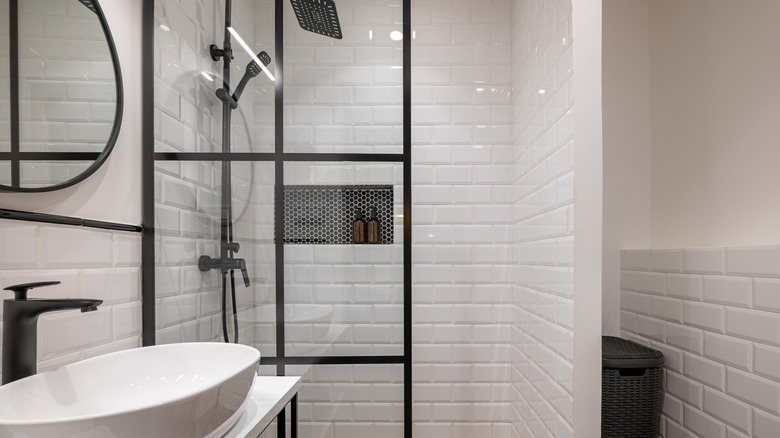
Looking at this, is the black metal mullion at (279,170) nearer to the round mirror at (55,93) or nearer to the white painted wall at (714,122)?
the round mirror at (55,93)

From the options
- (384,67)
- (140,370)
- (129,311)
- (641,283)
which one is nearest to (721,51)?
(641,283)

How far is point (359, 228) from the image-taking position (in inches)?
57.2

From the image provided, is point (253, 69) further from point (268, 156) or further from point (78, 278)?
point (78, 278)

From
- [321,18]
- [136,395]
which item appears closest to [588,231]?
[321,18]

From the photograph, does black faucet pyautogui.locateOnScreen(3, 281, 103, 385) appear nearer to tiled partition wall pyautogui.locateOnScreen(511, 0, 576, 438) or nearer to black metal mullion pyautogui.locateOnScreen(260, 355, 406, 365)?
black metal mullion pyautogui.locateOnScreen(260, 355, 406, 365)

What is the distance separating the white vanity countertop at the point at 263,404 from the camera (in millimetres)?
892

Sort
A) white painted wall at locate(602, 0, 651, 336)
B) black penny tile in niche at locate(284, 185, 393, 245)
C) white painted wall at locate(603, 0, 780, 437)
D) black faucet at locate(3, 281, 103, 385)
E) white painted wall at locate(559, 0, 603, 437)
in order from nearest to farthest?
black faucet at locate(3, 281, 103, 385), white painted wall at locate(559, 0, 603, 437), white painted wall at locate(603, 0, 780, 437), black penny tile in niche at locate(284, 185, 393, 245), white painted wall at locate(602, 0, 651, 336)

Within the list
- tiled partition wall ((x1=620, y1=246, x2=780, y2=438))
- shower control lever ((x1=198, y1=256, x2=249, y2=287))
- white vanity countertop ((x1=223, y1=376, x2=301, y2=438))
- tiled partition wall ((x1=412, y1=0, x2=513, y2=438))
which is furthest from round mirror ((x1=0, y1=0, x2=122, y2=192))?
tiled partition wall ((x1=620, y1=246, x2=780, y2=438))

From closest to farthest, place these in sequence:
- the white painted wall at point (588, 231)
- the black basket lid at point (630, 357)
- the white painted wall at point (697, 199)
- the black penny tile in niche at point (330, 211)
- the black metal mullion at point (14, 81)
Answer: the black metal mullion at point (14, 81), the white painted wall at point (588, 231), the white painted wall at point (697, 199), the black penny tile in niche at point (330, 211), the black basket lid at point (630, 357)

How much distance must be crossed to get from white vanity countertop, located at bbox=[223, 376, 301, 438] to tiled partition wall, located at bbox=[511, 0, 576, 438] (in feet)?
2.78

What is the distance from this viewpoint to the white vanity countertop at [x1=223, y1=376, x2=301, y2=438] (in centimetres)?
89

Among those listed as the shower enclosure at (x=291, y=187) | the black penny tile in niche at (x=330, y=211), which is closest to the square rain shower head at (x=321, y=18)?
the shower enclosure at (x=291, y=187)

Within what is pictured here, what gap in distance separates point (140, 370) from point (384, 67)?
1.17 m

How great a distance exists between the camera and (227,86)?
1448 millimetres
